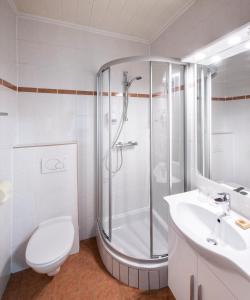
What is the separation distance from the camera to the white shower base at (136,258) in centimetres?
140

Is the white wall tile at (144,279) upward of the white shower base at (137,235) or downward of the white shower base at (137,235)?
downward

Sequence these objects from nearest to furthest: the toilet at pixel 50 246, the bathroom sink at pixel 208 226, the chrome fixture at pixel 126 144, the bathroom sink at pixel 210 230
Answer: the bathroom sink at pixel 210 230, the bathroom sink at pixel 208 226, the toilet at pixel 50 246, the chrome fixture at pixel 126 144

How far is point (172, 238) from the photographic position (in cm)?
116

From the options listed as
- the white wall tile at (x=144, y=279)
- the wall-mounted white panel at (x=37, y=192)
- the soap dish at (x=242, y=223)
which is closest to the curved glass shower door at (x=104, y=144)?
the wall-mounted white panel at (x=37, y=192)

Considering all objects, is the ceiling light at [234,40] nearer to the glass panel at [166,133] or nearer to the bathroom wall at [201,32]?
the bathroom wall at [201,32]

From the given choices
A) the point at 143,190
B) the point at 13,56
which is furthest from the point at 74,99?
the point at 143,190

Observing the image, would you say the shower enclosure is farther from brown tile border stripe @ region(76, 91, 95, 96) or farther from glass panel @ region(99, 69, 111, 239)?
brown tile border stripe @ region(76, 91, 95, 96)

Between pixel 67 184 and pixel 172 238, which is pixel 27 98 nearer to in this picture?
pixel 67 184

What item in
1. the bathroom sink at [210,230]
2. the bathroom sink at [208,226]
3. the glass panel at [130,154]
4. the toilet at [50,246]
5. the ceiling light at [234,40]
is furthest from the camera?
the glass panel at [130,154]

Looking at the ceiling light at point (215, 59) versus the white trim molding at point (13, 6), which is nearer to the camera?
the ceiling light at point (215, 59)

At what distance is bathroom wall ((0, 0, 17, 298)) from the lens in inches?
54.5

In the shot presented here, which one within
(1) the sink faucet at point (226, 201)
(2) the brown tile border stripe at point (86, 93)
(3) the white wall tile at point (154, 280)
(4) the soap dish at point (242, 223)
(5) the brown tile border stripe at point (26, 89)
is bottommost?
(3) the white wall tile at point (154, 280)

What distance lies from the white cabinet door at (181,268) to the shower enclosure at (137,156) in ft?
1.01

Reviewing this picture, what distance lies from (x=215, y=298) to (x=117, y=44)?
2.48 m
